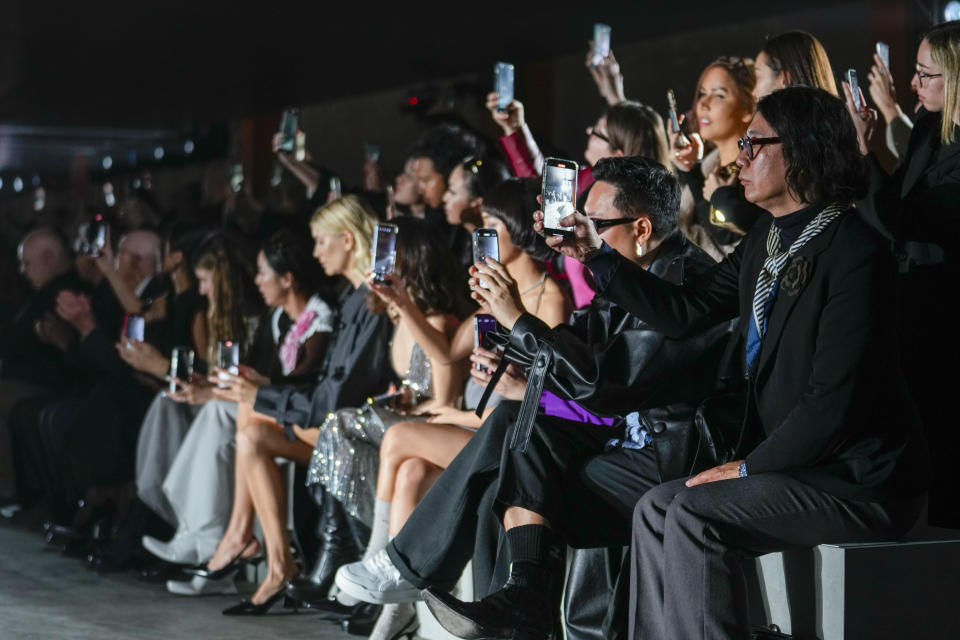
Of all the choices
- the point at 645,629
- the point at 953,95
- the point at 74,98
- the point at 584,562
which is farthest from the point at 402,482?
the point at 74,98

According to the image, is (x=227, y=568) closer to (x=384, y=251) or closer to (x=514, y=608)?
(x=384, y=251)

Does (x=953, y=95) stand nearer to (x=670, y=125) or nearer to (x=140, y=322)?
(x=670, y=125)

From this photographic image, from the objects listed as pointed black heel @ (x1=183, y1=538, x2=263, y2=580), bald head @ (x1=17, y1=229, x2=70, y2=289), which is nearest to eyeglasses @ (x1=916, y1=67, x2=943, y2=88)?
pointed black heel @ (x1=183, y1=538, x2=263, y2=580)

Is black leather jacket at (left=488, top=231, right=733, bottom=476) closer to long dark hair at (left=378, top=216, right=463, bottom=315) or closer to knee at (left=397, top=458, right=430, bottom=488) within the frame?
knee at (left=397, top=458, right=430, bottom=488)

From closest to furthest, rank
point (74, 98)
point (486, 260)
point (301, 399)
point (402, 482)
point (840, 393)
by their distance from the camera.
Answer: point (840, 393), point (486, 260), point (402, 482), point (301, 399), point (74, 98)

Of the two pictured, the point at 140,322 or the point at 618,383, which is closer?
the point at 618,383

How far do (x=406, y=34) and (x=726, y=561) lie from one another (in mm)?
7277

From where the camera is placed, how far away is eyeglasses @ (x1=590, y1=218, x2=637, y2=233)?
321 cm

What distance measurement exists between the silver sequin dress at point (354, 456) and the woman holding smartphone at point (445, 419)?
19 cm

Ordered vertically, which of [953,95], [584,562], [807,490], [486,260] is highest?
[953,95]

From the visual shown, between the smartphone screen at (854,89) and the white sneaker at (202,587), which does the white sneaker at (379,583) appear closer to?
the white sneaker at (202,587)

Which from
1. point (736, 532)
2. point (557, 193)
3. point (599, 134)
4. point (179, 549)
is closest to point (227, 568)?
point (179, 549)

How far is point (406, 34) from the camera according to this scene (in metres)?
9.25

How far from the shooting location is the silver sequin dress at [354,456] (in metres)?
4.15
